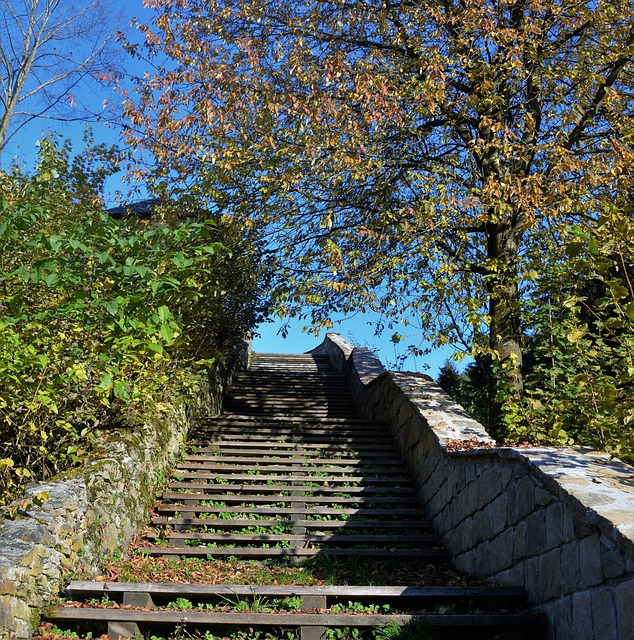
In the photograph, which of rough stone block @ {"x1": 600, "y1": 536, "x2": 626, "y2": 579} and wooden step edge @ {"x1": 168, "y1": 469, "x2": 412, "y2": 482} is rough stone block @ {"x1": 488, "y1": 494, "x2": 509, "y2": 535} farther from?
wooden step edge @ {"x1": 168, "y1": 469, "x2": 412, "y2": 482}

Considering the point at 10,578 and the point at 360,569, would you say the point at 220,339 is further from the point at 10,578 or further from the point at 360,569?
the point at 10,578

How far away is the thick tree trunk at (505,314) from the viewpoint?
7.85 metres

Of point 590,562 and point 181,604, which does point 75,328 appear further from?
point 590,562

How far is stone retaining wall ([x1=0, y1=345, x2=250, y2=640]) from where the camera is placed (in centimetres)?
375

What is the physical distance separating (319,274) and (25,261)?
3.84 meters

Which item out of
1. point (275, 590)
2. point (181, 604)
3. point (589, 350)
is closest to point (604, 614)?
point (275, 590)

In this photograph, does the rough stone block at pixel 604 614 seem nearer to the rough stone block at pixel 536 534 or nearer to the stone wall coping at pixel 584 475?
the stone wall coping at pixel 584 475

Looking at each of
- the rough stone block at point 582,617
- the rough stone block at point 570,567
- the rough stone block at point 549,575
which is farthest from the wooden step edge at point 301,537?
the rough stone block at point 582,617

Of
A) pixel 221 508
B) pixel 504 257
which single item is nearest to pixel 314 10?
pixel 504 257

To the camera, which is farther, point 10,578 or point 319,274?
point 319,274

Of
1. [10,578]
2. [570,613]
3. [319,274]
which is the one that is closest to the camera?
[570,613]

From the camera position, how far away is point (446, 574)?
536cm

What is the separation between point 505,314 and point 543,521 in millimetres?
4565

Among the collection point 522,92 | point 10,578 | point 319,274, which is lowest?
point 10,578
